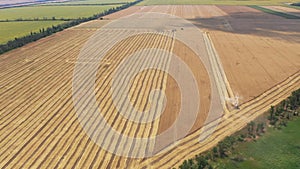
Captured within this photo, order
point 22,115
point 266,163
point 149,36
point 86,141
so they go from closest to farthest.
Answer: point 266,163, point 86,141, point 22,115, point 149,36

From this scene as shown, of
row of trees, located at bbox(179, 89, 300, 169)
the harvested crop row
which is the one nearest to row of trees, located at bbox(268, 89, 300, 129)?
row of trees, located at bbox(179, 89, 300, 169)

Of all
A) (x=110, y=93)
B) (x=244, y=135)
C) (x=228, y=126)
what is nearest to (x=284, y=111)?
(x=228, y=126)

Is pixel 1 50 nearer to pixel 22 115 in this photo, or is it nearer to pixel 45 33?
pixel 45 33

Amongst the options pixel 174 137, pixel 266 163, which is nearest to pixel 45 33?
pixel 174 137

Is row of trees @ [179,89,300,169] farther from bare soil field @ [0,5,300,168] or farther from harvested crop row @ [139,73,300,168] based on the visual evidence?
bare soil field @ [0,5,300,168]

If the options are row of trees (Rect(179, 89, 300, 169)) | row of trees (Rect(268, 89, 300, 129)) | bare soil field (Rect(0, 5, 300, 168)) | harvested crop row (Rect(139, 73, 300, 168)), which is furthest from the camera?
row of trees (Rect(268, 89, 300, 129))

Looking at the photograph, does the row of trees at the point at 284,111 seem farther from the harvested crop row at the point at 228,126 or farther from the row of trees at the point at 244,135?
the harvested crop row at the point at 228,126

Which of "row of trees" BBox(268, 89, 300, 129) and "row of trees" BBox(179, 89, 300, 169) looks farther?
"row of trees" BBox(268, 89, 300, 129)
